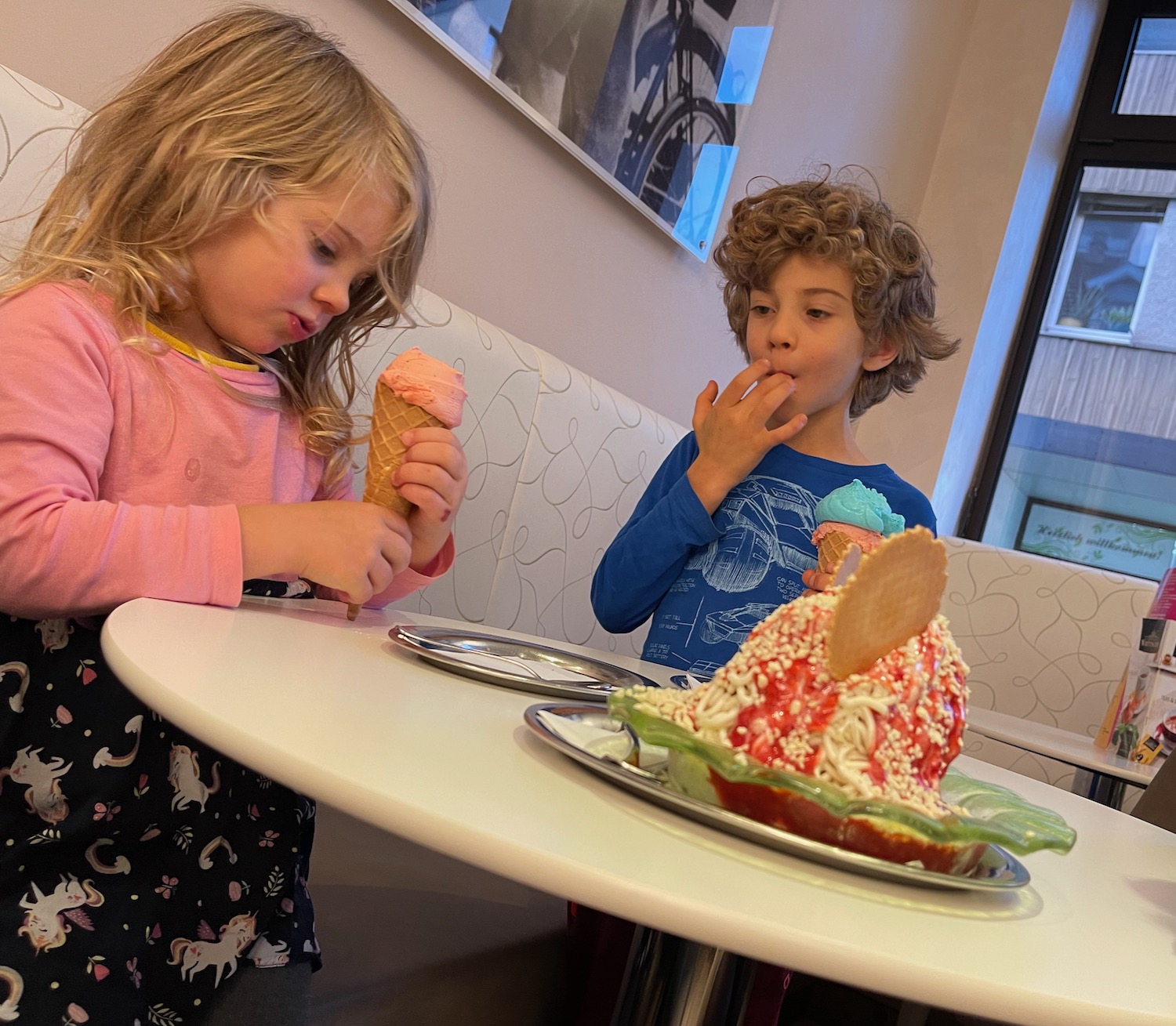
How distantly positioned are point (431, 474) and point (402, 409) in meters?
0.06

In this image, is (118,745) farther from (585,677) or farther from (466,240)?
(466,240)

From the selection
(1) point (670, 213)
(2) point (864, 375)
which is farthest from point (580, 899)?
(1) point (670, 213)

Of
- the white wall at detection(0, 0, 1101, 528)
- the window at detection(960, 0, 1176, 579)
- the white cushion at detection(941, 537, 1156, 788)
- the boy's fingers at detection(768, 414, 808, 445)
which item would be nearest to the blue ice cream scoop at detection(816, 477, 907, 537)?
the boy's fingers at detection(768, 414, 808, 445)

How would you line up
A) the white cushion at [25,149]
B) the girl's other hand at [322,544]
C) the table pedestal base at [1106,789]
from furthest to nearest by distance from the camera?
the table pedestal base at [1106,789] → the white cushion at [25,149] → the girl's other hand at [322,544]

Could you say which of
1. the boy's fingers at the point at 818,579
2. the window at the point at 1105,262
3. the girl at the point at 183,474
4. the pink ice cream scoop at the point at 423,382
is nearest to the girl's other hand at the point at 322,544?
the girl at the point at 183,474

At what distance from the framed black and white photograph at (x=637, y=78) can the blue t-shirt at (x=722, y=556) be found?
0.84 metres

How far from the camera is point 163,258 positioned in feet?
2.97

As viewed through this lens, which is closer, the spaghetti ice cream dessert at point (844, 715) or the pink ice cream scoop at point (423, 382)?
the spaghetti ice cream dessert at point (844, 715)

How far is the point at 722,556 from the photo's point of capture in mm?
1381

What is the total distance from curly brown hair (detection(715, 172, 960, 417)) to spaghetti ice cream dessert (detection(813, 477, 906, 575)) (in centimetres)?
33

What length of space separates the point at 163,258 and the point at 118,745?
43cm

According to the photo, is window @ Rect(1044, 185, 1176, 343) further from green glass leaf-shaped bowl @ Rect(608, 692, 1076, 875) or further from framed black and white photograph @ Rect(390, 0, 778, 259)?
green glass leaf-shaped bowl @ Rect(608, 692, 1076, 875)

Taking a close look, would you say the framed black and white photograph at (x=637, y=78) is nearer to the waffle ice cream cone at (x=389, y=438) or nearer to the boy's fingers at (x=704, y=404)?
the boy's fingers at (x=704, y=404)

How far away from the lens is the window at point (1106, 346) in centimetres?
357
